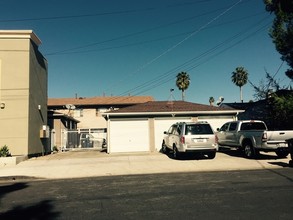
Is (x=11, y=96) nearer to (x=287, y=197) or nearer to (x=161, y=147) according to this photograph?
(x=161, y=147)

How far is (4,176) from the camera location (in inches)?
484

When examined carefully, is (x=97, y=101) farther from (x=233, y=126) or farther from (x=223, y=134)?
(x=233, y=126)

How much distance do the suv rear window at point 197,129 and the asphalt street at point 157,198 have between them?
464cm

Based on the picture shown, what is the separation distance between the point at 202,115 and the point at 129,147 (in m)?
5.31

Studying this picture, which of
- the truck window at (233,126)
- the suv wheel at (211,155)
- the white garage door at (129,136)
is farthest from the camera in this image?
the white garage door at (129,136)

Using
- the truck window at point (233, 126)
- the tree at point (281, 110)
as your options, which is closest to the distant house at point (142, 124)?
the tree at point (281, 110)

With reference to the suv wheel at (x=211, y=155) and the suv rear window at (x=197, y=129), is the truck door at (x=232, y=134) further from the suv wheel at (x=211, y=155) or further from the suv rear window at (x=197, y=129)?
the suv rear window at (x=197, y=129)

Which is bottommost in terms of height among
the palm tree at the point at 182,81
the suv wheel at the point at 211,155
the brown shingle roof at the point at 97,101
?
the suv wheel at the point at 211,155

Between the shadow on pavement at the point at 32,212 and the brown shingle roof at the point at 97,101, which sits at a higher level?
the brown shingle roof at the point at 97,101

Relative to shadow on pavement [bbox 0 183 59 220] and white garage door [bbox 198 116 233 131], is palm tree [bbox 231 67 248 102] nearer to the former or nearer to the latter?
white garage door [bbox 198 116 233 131]

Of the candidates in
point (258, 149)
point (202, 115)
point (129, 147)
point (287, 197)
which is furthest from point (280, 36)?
point (287, 197)

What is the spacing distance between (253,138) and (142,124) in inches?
302

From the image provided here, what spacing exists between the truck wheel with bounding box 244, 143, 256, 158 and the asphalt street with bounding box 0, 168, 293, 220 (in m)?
4.70

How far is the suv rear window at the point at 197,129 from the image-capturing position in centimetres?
1525
